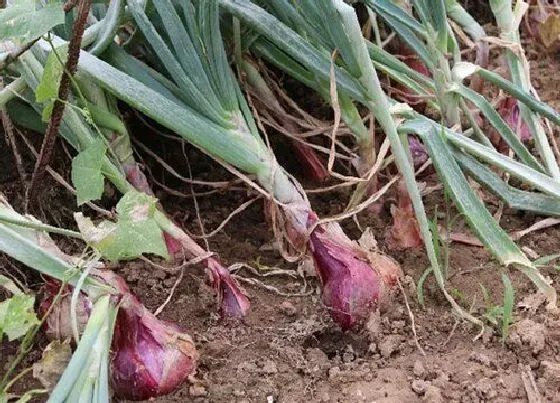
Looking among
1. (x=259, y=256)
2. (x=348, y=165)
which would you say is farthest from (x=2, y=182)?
(x=348, y=165)

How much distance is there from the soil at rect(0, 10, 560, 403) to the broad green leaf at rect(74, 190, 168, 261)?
10.1 inches

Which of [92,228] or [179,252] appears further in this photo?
[179,252]

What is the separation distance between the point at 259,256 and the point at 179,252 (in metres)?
0.17

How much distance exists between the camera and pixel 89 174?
1.17 meters

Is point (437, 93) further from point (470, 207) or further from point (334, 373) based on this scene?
point (334, 373)

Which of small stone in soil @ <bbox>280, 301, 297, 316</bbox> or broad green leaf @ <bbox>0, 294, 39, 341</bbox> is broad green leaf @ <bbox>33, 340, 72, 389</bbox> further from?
small stone in soil @ <bbox>280, 301, 297, 316</bbox>

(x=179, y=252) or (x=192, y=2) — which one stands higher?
(x=192, y=2)

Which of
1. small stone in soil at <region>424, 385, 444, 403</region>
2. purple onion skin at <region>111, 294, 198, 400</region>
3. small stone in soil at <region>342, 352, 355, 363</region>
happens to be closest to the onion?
purple onion skin at <region>111, 294, 198, 400</region>

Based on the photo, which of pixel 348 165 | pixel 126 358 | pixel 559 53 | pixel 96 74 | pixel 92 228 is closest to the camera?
pixel 92 228

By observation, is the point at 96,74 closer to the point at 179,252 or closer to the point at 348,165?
the point at 179,252

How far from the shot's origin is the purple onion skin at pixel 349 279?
1287 millimetres

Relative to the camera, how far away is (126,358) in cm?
117

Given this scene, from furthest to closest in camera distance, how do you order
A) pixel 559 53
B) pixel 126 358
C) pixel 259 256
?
pixel 559 53
pixel 259 256
pixel 126 358

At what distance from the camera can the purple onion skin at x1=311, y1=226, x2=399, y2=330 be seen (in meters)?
1.29
